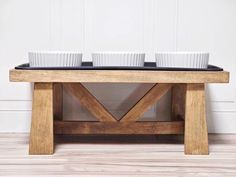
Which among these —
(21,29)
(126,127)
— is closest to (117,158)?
(126,127)

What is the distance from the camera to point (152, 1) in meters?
1.15

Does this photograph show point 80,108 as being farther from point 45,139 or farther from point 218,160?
point 218,160

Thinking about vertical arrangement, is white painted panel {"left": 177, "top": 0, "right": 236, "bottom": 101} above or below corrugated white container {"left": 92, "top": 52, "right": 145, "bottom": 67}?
above

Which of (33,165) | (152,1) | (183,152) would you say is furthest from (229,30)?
(33,165)

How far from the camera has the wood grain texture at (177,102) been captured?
3.56 feet

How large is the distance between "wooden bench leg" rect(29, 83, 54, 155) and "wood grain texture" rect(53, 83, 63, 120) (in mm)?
209

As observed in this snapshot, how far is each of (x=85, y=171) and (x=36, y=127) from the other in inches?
7.8

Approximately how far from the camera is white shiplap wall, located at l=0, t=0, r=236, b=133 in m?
1.15

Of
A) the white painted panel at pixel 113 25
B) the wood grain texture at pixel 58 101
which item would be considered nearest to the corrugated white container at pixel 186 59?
the white painted panel at pixel 113 25

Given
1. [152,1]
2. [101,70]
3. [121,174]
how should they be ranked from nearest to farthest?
[121,174], [101,70], [152,1]

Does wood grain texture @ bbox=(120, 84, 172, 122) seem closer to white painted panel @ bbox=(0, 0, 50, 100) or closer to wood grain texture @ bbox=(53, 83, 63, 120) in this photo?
wood grain texture @ bbox=(53, 83, 63, 120)

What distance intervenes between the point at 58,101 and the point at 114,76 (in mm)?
346

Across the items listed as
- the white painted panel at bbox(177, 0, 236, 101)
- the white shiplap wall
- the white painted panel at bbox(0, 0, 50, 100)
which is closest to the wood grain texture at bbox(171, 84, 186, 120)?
the white shiplap wall

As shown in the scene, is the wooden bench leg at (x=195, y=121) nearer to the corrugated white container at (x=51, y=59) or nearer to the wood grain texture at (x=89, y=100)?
the wood grain texture at (x=89, y=100)
